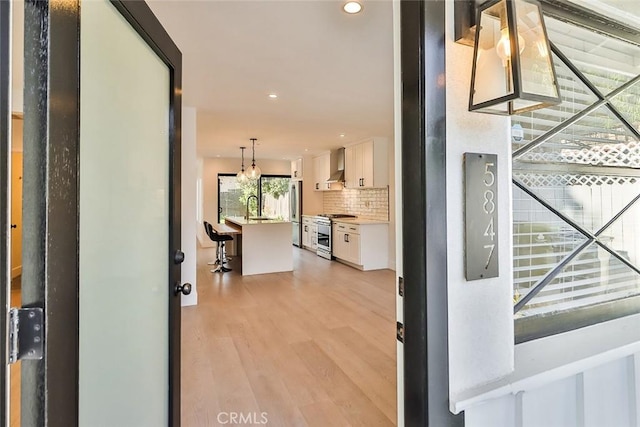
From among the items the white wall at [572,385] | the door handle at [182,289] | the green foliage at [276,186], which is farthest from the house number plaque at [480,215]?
the green foliage at [276,186]

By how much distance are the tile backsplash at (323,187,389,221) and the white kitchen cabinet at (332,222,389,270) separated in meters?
0.46

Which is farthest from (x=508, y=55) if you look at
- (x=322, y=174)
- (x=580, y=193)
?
(x=322, y=174)

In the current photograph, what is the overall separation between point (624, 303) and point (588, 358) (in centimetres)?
43

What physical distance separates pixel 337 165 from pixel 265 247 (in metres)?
2.92

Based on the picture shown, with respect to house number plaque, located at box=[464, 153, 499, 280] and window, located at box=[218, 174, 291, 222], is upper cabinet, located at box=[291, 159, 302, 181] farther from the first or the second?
house number plaque, located at box=[464, 153, 499, 280]

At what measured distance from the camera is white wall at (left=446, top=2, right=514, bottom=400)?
33.1 inches

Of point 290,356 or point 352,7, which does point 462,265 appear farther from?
point 290,356

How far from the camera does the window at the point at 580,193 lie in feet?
3.43

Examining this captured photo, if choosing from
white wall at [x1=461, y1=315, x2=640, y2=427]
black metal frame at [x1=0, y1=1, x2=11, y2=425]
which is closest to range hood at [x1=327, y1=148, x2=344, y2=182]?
white wall at [x1=461, y1=315, x2=640, y2=427]

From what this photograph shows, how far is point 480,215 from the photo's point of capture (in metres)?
0.87

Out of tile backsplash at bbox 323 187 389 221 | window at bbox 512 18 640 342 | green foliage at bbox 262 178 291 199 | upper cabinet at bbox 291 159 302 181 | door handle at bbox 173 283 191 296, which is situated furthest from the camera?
green foliage at bbox 262 178 291 199

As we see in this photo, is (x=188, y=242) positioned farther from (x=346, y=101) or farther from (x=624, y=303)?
(x=624, y=303)

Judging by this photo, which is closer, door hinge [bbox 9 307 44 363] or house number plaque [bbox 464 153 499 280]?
door hinge [bbox 9 307 44 363]
